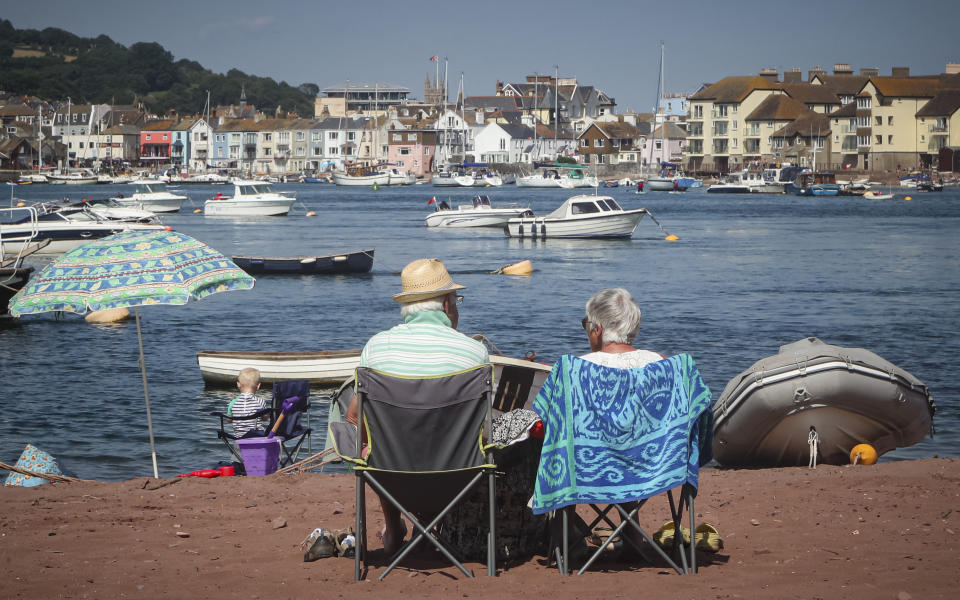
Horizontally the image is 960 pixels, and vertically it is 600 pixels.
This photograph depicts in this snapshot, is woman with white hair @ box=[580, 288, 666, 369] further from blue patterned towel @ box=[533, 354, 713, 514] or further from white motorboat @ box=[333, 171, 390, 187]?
white motorboat @ box=[333, 171, 390, 187]

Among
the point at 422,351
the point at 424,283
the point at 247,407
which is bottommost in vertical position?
the point at 247,407

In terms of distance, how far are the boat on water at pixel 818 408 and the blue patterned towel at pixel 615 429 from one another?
3.79 m

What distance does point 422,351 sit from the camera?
5.43 meters

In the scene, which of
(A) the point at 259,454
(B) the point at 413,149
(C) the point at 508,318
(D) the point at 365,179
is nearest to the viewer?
(A) the point at 259,454

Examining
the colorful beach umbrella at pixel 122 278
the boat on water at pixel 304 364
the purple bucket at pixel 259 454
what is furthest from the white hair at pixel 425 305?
the boat on water at pixel 304 364

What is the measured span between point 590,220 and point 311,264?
20.1 m

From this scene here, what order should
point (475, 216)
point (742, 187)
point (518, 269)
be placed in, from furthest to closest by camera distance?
point (742, 187) < point (475, 216) < point (518, 269)

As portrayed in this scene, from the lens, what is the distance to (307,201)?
109 m

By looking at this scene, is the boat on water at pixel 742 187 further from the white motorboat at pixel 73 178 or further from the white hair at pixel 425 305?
the white hair at pixel 425 305

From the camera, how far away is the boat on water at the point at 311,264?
111ft

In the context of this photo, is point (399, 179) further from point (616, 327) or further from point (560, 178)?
point (616, 327)

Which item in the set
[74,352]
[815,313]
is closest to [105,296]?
[74,352]

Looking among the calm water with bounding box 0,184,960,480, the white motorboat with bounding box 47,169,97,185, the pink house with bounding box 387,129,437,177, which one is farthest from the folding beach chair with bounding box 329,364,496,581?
the pink house with bounding box 387,129,437,177

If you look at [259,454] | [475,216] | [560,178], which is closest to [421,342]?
[259,454]
